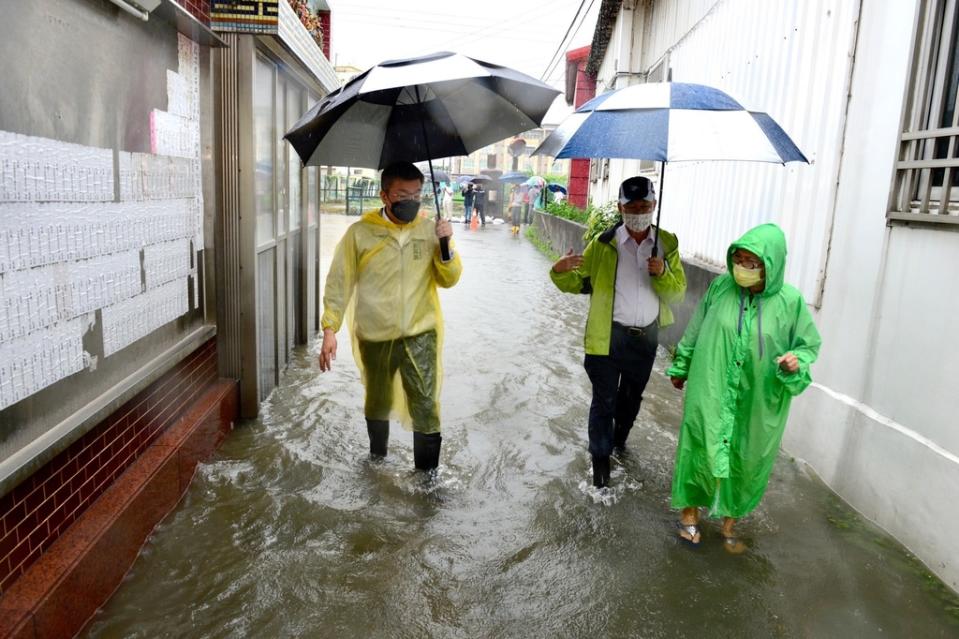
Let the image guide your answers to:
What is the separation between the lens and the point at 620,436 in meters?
4.94

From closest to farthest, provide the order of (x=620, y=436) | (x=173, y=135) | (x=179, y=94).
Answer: (x=173, y=135), (x=179, y=94), (x=620, y=436)

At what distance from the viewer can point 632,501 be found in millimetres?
4270

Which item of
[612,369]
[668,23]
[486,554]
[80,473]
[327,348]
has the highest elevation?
[668,23]

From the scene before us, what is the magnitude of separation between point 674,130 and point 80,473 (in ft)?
9.88

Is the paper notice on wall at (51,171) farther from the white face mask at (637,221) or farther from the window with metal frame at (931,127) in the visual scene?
the window with metal frame at (931,127)

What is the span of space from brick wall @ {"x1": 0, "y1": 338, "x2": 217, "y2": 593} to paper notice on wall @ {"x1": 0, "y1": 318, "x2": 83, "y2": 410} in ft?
1.06

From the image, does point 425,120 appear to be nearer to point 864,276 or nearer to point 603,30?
point 864,276

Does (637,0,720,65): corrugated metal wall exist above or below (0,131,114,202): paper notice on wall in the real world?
above

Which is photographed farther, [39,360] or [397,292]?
[397,292]

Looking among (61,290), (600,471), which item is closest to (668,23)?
(600,471)

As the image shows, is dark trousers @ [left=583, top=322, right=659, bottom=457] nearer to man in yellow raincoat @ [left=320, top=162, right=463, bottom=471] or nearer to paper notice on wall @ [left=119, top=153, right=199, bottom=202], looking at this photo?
man in yellow raincoat @ [left=320, top=162, right=463, bottom=471]

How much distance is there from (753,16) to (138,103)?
546cm

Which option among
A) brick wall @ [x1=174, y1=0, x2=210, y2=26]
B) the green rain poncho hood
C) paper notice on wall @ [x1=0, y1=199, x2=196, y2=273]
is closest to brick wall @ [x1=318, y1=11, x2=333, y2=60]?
brick wall @ [x1=174, y1=0, x2=210, y2=26]

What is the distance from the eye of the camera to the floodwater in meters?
3.07
